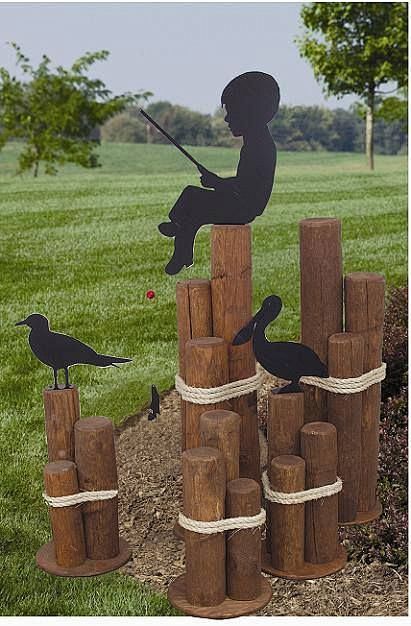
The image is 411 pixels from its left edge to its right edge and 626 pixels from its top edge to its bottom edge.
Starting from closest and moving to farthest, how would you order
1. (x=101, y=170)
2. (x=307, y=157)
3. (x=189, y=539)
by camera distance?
1. (x=189, y=539)
2. (x=307, y=157)
3. (x=101, y=170)

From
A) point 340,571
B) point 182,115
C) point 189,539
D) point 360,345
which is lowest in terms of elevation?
point 340,571

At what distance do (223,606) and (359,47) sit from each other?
786 inches

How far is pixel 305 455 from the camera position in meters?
3.38

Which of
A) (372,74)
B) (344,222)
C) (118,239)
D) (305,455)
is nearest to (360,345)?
(305,455)

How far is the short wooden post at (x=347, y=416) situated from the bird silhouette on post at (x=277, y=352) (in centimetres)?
9

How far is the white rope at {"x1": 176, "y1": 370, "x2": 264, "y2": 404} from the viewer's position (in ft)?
10.9

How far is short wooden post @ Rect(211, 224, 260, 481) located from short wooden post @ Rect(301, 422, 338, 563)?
0.32 metres

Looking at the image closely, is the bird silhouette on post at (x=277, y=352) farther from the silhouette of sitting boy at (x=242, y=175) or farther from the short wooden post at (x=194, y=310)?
the silhouette of sitting boy at (x=242, y=175)

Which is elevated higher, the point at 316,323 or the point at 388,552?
the point at 316,323

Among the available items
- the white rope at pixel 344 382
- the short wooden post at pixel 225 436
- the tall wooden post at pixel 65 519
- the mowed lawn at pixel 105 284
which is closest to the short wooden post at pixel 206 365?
the short wooden post at pixel 225 436

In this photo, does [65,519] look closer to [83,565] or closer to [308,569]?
[83,565]

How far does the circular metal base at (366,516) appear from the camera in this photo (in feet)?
12.3

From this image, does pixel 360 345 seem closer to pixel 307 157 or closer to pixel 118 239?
pixel 118 239

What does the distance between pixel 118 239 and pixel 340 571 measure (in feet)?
22.3
